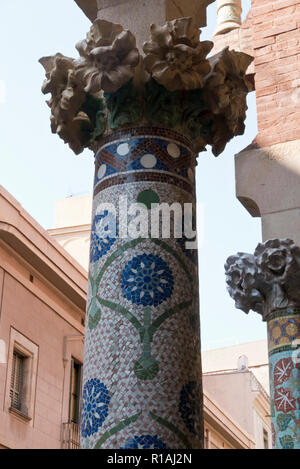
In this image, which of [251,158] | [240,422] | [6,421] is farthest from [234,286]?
[240,422]

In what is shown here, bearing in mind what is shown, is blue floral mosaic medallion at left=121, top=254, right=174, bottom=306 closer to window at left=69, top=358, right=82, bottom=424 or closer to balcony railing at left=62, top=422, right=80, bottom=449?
balcony railing at left=62, top=422, right=80, bottom=449

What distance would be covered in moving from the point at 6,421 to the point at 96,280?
8.61 meters

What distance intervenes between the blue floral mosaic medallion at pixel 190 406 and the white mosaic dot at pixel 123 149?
3.06 ft

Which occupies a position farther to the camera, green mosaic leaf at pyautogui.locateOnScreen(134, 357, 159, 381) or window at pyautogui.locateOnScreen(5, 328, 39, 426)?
window at pyautogui.locateOnScreen(5, 328, 39, 426)

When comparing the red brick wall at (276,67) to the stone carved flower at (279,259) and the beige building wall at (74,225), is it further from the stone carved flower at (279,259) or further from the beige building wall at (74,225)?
the beige building wall at (74,225)

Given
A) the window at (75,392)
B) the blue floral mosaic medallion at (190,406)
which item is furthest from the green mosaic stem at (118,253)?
the window at (75,392)

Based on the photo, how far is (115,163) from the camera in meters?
3.22

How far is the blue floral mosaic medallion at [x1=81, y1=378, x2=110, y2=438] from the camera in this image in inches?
109

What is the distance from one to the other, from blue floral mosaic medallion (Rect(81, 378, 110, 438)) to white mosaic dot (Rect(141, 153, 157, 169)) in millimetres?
840

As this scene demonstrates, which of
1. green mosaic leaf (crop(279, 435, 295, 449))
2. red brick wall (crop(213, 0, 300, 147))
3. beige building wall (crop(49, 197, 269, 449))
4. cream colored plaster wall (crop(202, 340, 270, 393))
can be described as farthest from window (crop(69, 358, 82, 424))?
cream colored plaster wall (crop(202, 340, 270, 393))

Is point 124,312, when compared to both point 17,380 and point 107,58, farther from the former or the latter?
point 17,380

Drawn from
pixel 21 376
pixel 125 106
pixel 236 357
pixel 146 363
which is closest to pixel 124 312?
pixel 146 363

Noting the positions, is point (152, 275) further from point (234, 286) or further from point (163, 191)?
point (234, 286)

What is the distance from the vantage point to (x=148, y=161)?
3.17 meters
